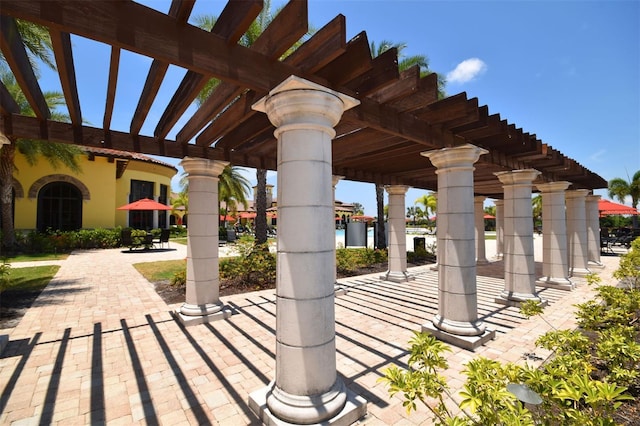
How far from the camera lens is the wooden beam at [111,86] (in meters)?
2.91

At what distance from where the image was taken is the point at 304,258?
321 centimetres

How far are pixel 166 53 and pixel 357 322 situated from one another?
5948mm

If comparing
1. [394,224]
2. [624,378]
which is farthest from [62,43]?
[394,224]

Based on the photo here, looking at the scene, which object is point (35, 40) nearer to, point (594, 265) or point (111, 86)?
point (111, 86)

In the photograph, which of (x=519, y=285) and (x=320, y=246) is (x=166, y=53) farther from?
(x=519, y=285)

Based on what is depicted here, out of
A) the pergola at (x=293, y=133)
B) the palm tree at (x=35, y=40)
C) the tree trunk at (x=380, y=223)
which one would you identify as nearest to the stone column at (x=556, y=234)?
the pergola at (x=293, y=133)

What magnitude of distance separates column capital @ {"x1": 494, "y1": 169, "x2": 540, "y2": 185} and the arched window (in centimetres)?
2578

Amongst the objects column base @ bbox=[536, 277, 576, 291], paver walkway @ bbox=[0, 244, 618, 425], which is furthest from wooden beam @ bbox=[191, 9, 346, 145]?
column base @ bbox=[536, 277, 576, 291]

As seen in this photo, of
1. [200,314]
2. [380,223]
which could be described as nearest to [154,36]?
[200,314]

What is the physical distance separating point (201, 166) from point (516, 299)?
8539 millimetres

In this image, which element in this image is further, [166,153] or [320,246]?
[166,153]

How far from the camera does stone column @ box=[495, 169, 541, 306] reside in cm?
772

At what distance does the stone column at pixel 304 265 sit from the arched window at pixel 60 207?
24.5m

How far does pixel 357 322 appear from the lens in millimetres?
6594
